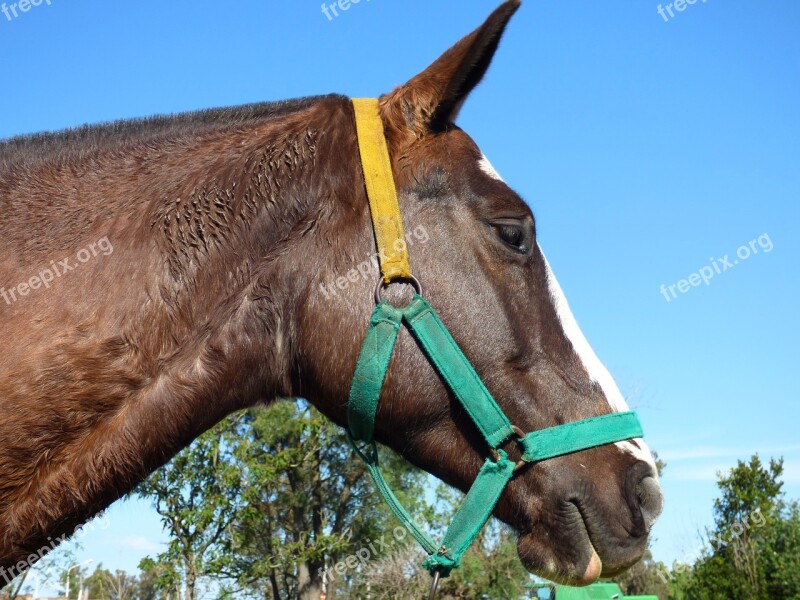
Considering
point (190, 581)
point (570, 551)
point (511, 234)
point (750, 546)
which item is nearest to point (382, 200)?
point (511, 234)

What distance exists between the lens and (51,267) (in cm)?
266

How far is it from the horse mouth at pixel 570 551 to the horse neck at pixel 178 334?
1181 mm

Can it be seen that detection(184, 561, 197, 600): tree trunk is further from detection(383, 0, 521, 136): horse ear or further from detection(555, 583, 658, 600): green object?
detection(383, 0, 521, 136): horse ear

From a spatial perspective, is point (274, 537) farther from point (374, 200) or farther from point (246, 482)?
point (374, 200)

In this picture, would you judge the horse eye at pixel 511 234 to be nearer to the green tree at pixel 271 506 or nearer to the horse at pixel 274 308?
the horse at pixel 274 308

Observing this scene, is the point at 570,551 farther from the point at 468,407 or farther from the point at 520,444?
the point at 468,407

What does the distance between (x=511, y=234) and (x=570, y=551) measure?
1237 millimetres

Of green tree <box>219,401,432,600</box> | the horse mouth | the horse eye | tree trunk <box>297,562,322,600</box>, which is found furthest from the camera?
tree trunk <box>297,562,322,600</box>

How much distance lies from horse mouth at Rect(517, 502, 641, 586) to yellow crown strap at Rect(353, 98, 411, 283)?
43.1 inches

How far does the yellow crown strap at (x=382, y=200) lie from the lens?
2859mm

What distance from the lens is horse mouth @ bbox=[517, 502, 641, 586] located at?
108 inches

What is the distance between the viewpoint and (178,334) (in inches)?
107

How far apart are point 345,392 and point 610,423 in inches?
40.4

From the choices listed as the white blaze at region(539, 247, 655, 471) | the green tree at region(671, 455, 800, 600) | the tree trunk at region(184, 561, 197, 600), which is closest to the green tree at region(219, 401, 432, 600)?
the tree trunk at region(184, 561, 197, 600)
